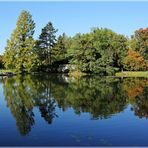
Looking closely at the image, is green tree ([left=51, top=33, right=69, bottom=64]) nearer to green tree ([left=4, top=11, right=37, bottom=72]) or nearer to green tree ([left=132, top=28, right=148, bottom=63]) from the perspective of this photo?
green tree ([left=4, top=11, right=37, bottom=72])

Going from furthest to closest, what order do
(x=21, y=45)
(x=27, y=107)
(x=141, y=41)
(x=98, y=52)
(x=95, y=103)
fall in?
1. (x=141, y=41)
2. (x=98, y=52)
3. (x=21, y=45)
4. (x=95, y=103)
5. (x=27, y=107)

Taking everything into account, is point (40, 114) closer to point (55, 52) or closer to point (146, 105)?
point (146, 105)

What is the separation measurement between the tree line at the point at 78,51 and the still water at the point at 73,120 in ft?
116

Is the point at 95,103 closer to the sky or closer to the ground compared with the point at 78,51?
closer to the ground

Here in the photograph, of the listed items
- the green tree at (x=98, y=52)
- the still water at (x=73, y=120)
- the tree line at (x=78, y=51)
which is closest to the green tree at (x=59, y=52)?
the tree line at (x=78, y=51)

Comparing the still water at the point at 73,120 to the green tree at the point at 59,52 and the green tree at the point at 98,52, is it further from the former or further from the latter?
the green tree at the point at 59,52

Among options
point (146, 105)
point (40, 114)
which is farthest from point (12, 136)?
point (146, 105)

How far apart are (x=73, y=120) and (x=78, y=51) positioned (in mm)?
48122

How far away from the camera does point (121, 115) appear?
66.7 ft

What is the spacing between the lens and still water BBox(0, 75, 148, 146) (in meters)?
14.0

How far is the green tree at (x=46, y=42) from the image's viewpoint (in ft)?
236

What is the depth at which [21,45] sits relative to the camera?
6381 centimetres

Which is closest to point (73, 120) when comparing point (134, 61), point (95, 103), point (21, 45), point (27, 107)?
point (27, 107)

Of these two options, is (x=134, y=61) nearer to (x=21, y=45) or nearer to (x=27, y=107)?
(x=21, y=45)
